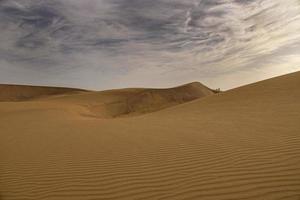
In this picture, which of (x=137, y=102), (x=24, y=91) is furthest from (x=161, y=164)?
(x=24, y=91)

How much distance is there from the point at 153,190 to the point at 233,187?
0.97m

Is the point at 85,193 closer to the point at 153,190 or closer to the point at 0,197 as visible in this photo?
the point at 153,190

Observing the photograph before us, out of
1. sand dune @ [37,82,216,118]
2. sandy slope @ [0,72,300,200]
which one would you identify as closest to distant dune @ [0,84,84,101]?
sand dune @ [37,82,216,118]

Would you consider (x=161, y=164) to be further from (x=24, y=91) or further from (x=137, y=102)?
(x=24, y=91)

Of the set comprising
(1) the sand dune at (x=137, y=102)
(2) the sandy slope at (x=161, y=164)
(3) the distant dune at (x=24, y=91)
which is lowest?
(2) the sandy slope at (x=161, y=164)

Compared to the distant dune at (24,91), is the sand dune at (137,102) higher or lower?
lower

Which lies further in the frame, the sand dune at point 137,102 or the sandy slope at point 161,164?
the sand dune at point 137,102

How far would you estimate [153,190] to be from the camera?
405 centimetres

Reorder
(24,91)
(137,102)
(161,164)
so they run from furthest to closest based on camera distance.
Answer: (24,91), (137,102), (161,164)

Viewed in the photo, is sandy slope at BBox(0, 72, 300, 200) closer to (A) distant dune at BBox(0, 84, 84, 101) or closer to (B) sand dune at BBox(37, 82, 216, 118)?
(B) sand dune at BBox(37, 82, 216, 118)

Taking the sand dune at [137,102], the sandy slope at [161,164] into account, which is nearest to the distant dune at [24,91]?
the sand dune at [137,102]

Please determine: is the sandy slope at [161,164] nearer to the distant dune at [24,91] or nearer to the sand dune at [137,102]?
the sand dune at [137,102]

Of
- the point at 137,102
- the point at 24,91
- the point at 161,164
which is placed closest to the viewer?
the point at 161,164

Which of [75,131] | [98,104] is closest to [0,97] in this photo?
[98,104]
